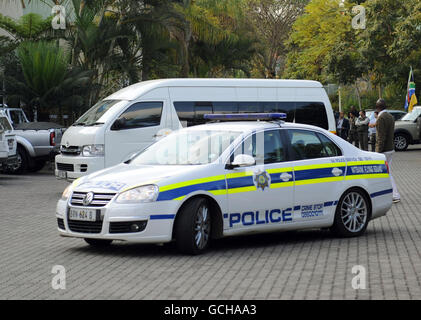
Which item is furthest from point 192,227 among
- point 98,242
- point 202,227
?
point 98,242

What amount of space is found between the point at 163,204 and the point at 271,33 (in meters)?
55.4

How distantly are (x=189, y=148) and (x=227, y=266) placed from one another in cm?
202

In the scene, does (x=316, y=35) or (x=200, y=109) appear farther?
(x=316, y=35)

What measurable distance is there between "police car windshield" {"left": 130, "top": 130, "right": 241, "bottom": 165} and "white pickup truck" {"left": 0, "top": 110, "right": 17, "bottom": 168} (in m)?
11.7

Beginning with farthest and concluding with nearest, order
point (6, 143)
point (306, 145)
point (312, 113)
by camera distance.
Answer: point (6, 143) → point (312, 113) → point (306, 145)

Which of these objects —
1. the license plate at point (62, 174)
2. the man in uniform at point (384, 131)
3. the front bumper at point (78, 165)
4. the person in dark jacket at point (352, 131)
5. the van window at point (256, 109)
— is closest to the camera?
the man in uniform at point (384, 131)

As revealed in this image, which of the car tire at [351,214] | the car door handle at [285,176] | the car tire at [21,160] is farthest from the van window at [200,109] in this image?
the car door handle at [285,176]

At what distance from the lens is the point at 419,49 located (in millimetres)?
39844

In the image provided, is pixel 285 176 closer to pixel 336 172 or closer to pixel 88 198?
pixel 336 172

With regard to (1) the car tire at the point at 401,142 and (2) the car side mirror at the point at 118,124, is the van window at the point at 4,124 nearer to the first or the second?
(2) the car side mirror at the point at 118,124

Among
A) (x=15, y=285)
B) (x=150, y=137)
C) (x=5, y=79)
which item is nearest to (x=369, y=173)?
(x=15, y=285)

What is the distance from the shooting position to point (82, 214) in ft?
31.5

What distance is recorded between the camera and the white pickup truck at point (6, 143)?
21781 millimetres

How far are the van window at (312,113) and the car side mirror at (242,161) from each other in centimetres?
1051
